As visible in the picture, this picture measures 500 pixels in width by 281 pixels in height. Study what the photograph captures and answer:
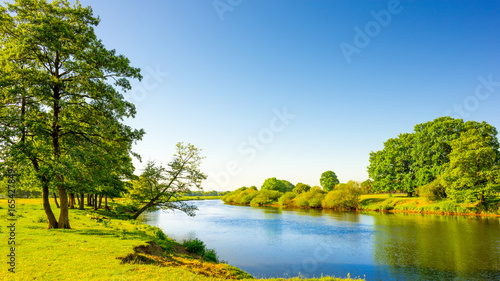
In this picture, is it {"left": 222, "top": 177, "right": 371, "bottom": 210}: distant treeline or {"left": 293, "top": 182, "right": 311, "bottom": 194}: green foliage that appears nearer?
{"left": 222, "top": 177, "right": 371, "bottom": 210}: distant treeline

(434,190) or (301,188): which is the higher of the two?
(434,190)

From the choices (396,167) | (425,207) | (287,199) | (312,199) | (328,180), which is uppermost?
(396,167)

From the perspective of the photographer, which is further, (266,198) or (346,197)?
(266,198)

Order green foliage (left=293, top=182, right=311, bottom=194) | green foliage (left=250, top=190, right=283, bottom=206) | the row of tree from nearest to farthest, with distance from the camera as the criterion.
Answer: the row of tree → green foliage (left=293, top=182, right=311, bottom=194) → green foliage (left=250, top=190, right=283, bottom=206)

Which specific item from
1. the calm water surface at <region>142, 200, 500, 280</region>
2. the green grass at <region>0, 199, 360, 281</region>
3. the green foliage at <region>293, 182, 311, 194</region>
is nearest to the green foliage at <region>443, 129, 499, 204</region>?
the calm water surface at <region>142, 200, 500, 280</region>

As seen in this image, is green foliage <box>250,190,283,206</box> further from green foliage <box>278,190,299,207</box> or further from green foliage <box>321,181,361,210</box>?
green foliage <box>321,181,361,210</box>

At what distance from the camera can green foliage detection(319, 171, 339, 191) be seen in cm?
11431

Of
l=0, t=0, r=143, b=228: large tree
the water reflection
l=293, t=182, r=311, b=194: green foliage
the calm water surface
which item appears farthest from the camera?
l=293, t=182, r=311, b=194: green foliage

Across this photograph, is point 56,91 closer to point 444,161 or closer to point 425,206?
point 425,206

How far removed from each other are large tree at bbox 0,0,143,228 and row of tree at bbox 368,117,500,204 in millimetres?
56486

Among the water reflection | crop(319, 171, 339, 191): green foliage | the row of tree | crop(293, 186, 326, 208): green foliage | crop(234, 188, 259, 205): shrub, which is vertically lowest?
crop(234, 188, 259, 205): shrub

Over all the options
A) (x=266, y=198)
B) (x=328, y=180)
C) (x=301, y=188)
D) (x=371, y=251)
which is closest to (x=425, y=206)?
(x=371, y=251)

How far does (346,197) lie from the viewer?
68.3 metres

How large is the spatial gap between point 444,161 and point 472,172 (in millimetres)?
11756
